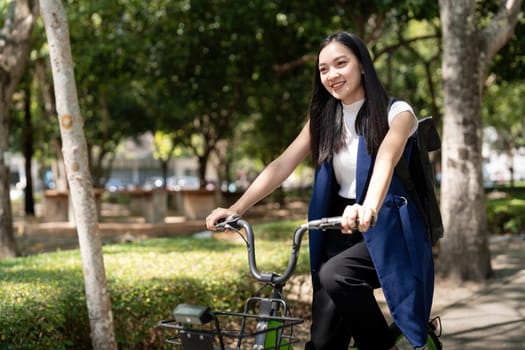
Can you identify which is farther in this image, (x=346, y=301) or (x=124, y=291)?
(x=124, y=291)

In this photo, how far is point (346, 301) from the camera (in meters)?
2.59

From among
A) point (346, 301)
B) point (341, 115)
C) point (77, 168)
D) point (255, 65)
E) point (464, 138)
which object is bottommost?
point (346, 301)

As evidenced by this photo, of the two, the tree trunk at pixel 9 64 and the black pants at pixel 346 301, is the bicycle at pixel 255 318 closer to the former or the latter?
the black pants at pixel 346 301

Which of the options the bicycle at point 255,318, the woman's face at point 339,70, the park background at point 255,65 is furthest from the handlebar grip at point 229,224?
the park background at point 255,65

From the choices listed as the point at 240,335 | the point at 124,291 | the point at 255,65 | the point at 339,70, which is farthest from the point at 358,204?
the point at 255,65

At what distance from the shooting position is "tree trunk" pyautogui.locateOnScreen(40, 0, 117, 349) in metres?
4.40

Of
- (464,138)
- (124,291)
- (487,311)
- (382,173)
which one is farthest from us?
(464,138)

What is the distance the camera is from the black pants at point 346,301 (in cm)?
260

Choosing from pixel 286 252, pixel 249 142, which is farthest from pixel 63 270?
pixel 249 142

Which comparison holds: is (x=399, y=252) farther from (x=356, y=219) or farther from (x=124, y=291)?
(x=124, y=291)

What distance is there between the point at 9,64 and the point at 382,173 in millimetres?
8023

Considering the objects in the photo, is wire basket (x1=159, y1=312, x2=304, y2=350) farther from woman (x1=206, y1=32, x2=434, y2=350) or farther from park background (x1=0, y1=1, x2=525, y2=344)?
park background (x1=0, y1=1, x2=525, y2=344)

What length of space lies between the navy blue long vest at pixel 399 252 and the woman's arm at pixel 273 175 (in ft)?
0.66

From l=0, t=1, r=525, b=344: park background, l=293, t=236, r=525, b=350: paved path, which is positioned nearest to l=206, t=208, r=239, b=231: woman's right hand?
l=0, t=1, r=525, b=344: park background
